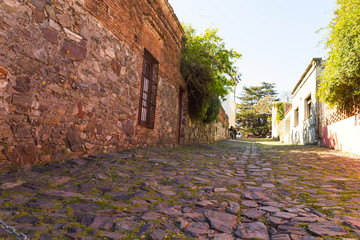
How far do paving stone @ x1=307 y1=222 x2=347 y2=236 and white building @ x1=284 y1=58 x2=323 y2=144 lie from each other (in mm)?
9353

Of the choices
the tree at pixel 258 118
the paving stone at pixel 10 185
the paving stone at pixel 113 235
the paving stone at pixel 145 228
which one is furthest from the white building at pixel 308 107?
the tree at pixel 258 118

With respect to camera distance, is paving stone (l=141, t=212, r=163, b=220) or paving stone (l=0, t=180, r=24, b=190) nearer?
paving stone (l=141, t=212, r=163, b=220)

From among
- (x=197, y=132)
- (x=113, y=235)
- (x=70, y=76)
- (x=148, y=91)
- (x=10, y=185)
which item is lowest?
(x=113, y=235)

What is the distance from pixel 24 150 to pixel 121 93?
2.55 metres

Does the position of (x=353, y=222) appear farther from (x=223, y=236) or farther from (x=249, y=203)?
(x=223, y=236)

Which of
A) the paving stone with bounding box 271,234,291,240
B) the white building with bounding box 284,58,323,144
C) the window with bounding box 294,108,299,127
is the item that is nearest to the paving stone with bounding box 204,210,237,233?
the paving stone with bounding box 271,234,291,240

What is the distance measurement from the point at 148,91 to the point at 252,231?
5.52 metres

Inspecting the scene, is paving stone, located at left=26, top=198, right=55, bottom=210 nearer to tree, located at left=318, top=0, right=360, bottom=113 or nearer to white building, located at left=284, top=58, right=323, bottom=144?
tree, located at left=318, top=0, right=360, bottom=113

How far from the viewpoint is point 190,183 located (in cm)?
371

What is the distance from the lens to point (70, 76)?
3986 mm

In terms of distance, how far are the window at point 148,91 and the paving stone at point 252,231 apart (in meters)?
4.80

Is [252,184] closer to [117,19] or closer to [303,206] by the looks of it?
[303,206]

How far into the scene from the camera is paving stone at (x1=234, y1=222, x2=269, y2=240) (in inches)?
80.2

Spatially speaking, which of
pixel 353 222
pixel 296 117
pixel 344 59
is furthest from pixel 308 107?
pixel 353 222
